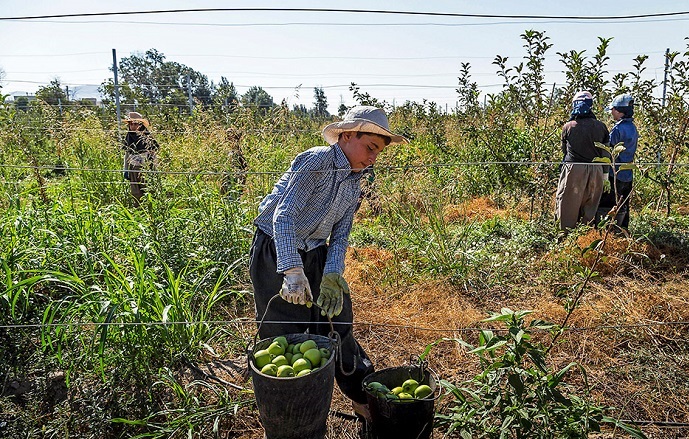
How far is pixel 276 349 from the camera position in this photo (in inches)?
69.7

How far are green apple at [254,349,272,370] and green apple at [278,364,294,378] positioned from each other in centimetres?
10

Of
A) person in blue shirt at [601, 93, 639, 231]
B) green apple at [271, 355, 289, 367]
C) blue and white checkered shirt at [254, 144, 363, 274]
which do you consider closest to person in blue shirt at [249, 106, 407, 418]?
blue and white checkered shirt at [254, 144, 363, 274]

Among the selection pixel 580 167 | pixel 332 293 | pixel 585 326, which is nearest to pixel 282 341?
pixel 332 293

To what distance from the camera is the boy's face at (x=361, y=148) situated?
6.53 ft

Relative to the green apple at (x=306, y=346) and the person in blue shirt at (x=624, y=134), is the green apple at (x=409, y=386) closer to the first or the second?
the green apple at (x=306, y=346)

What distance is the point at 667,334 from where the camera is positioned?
9.59 ft

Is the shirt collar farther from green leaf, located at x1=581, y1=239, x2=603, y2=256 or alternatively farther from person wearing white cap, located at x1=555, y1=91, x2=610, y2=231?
person wearing white cap, located at x1=555, y1=91, x2=610, y2=231

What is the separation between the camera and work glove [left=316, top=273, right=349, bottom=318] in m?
1.99

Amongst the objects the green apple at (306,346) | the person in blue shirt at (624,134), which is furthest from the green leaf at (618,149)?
the person in blue shirt at (624,134)

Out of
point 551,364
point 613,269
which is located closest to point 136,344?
point 551,364

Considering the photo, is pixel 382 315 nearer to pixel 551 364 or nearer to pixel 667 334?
pixel 551 364

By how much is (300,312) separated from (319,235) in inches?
13.9

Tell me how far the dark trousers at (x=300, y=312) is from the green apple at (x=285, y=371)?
45cm

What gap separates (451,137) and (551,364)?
6.08 metres
